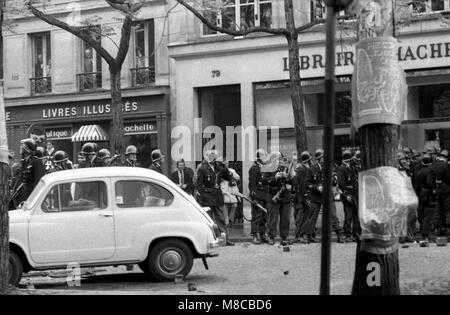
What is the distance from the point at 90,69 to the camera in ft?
96.7

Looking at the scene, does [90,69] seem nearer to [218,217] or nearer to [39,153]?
[218,217]

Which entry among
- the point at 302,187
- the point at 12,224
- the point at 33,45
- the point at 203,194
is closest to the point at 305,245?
the point at 302,187

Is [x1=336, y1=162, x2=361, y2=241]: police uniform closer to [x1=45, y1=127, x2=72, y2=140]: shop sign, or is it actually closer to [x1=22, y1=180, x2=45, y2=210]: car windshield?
[x1=22, y1=180, x2=45, y2=210]: car windshield

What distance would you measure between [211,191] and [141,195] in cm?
586

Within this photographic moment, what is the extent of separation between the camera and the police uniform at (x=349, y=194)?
17.0 metres

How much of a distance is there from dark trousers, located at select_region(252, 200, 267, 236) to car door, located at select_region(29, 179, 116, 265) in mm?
6432

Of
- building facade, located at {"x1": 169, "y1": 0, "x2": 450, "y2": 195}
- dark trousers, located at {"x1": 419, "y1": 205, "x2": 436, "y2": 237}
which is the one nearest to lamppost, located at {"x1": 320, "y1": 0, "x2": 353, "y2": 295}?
dark trousers, located at {"x1": 419, "y1": 205, "x2": 436, "y2": 237}

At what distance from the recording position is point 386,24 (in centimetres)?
798

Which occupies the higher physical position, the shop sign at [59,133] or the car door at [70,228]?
the shop sign at [59,133]

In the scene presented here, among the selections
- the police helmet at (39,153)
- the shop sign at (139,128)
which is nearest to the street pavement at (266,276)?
the police helmet at (39,153)

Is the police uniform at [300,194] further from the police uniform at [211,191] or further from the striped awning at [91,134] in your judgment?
the striped awning at [91,134]

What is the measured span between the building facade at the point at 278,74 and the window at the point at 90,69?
309 centimetres

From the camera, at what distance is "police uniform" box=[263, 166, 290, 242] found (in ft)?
57.2
